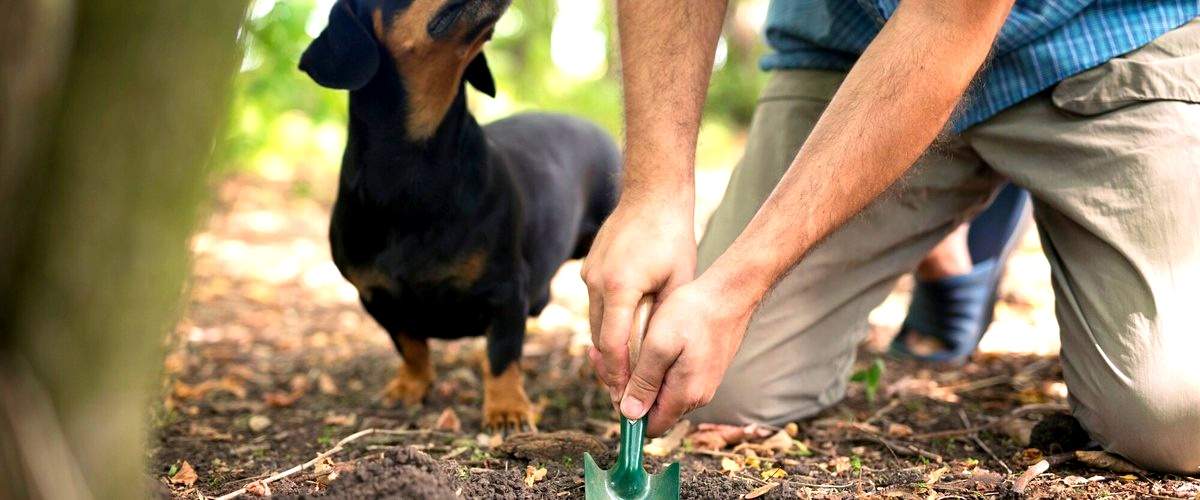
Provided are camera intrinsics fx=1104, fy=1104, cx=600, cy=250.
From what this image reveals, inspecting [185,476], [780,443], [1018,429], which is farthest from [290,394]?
[1018,429]

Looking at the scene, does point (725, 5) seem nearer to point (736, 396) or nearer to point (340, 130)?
point (736, 396)

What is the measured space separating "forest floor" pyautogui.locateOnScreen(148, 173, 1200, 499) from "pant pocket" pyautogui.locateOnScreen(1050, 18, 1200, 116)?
78 cm

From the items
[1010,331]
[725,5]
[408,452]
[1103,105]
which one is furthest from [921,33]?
[1010,331]

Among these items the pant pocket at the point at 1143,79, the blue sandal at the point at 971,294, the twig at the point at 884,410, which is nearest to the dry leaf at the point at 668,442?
the twig at the point at 884,410

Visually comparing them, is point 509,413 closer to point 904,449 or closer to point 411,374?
point 411,374

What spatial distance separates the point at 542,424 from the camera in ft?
10.2

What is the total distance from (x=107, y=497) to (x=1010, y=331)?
3.58m

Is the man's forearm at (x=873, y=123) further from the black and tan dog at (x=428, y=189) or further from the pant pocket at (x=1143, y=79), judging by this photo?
the black and tan dog at (x=428, y=189)

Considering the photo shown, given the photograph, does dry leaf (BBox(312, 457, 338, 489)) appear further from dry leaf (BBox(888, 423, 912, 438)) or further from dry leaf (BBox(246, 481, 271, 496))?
dry leaf (BBox(888, 423, 912, 438))

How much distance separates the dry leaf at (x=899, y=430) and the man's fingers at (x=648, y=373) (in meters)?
1.12

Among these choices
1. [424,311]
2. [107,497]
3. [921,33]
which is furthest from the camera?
[424,311]

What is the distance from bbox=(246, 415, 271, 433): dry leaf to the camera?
2994 mm

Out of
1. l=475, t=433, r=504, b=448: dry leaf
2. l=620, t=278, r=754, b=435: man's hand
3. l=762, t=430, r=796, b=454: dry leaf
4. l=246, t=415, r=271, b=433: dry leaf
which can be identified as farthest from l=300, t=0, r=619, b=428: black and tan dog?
l=620, t=278, r=754, b=435: man's hand

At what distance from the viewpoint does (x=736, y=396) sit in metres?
2.93
